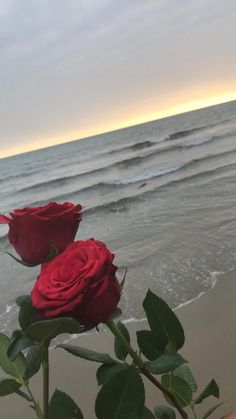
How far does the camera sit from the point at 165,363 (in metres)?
0.95

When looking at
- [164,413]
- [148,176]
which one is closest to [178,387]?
[164,413]

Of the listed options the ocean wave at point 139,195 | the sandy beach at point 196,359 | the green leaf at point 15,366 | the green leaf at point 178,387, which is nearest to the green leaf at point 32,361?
the green leaf at point 15,366

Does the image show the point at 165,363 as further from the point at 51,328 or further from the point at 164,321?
the point at 51,328

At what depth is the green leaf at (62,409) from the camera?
40.4 inches

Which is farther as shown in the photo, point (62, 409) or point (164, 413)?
point (164, 413)

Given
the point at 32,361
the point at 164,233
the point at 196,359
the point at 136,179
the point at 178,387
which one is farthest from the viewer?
the point at 136,179

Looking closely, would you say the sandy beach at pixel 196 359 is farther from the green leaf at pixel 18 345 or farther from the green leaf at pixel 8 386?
the green leaf at pixel 18 345

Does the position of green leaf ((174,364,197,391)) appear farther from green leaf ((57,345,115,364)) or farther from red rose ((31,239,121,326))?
red rose ((31,239,121,326))

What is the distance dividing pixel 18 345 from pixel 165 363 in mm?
287

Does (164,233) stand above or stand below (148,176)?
above

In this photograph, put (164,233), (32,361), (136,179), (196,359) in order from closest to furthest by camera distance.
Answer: (32,361), (196,359), (164,233), (136,179)

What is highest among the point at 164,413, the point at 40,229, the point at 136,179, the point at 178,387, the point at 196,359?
the point at 40,229

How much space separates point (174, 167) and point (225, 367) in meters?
13.9

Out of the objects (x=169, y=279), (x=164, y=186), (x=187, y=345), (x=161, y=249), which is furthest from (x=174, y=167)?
(x=187, y=345)
